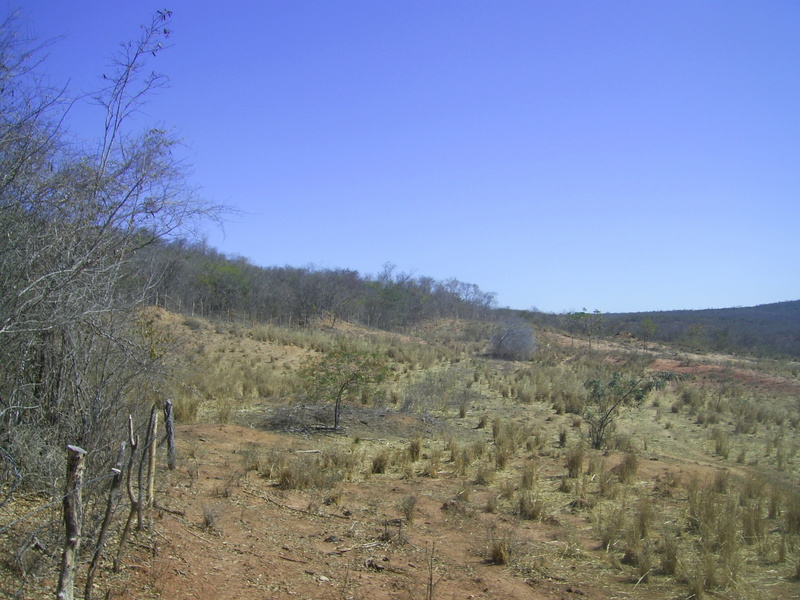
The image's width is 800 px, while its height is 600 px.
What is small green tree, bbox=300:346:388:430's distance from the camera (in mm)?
14469

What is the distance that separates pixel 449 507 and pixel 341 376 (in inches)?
243

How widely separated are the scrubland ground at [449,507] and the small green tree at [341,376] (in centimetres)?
70

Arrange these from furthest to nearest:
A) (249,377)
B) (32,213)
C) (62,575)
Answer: (249,377) → (32,213) → (62,575)

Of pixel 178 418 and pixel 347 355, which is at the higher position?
pixel 347 355

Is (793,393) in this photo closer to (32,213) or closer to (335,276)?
(32,213)

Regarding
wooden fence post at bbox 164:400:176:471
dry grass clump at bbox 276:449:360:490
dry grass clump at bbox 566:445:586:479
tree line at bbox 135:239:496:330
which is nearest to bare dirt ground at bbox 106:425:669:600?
wooden fence post at bbox 164:400:176:471

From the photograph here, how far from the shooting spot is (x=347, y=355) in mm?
14898

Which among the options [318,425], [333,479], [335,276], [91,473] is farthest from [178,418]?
[335,276]

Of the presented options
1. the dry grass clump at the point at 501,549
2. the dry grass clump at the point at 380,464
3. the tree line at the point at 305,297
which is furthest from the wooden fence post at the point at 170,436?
the tree line at the point at 305,297

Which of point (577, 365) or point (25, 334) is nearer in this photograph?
point (25, 334)

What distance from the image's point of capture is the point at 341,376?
14523 mm

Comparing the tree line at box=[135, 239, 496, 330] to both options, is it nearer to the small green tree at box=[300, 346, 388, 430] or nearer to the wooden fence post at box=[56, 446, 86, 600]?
the small green tree at box=[300, 346, 388, 430]

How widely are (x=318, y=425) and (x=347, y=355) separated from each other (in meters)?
1.78

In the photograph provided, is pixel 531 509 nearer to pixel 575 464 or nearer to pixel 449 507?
pixel 449 507
